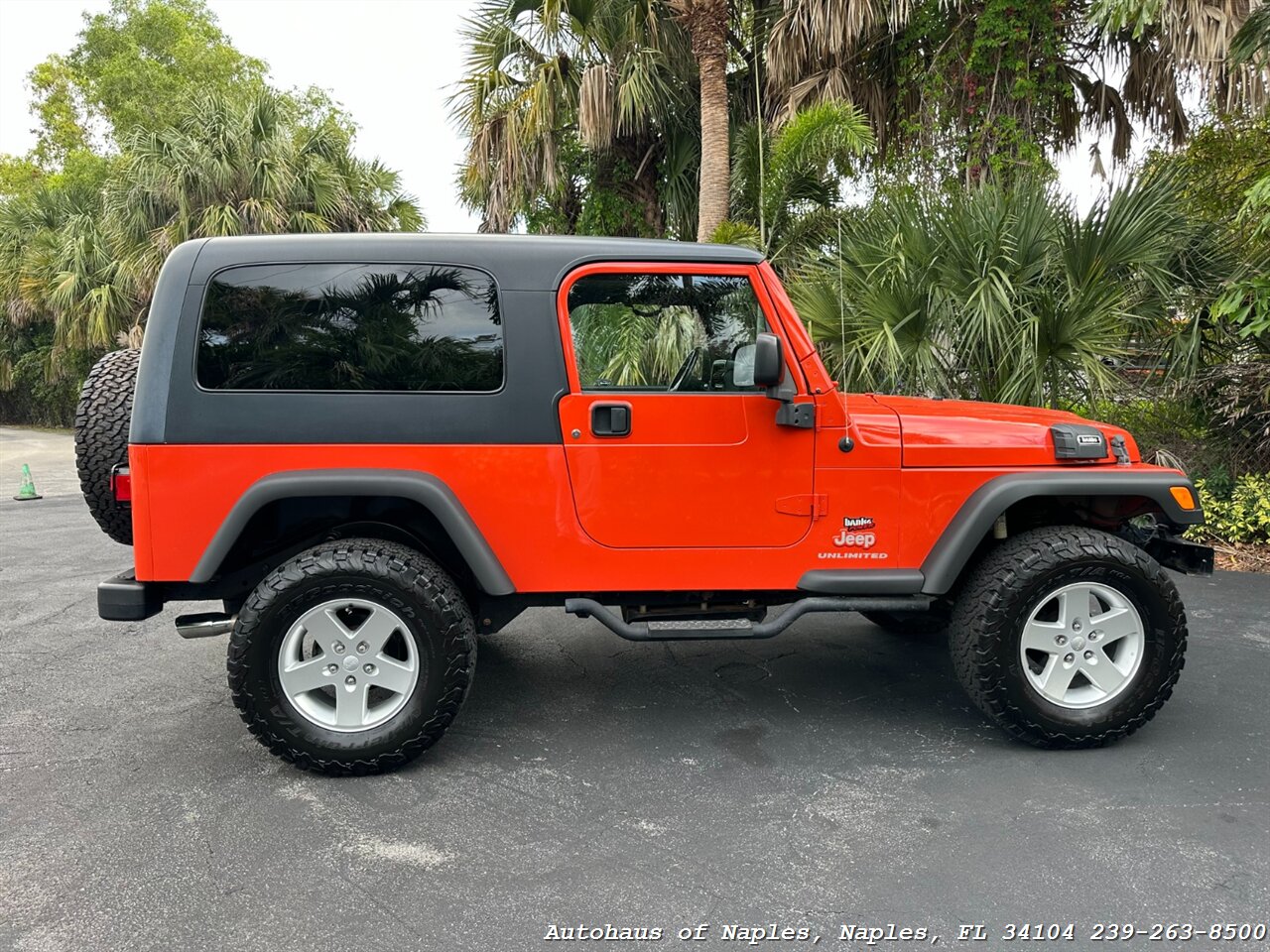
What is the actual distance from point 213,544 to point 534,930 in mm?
1804

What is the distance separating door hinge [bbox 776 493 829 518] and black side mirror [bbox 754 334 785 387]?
49 cm

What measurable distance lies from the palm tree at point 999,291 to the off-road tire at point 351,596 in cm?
363

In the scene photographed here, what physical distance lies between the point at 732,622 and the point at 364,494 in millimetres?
1513

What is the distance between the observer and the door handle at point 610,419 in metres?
3.34

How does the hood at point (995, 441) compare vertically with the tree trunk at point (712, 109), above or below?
below

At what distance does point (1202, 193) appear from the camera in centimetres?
750

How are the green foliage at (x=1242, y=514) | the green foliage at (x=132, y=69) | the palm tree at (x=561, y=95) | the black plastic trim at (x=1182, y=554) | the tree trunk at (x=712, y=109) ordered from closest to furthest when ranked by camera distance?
the black plastic trim at (x=1182, y=554) → the green foliage at (x=1242, y=514) → the tree trunk at (x=712, y=109) → the palm tree at (x=561, y=95) → the green foliage at (x=132, y=69)

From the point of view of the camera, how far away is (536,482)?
336 cm

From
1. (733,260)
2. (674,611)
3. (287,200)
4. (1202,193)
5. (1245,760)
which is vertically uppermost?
(287,200)

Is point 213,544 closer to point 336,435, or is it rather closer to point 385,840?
point 336,435

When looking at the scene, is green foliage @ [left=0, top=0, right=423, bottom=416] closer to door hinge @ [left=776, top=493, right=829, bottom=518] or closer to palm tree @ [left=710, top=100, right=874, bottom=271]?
palm tree @ [left=710, top=100, right=874, bottom=271]

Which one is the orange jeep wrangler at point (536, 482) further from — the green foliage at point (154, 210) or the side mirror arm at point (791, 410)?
the green foliage at point (154, 210)

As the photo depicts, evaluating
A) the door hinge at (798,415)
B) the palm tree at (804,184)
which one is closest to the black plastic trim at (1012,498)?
the door hinge at (798,415)

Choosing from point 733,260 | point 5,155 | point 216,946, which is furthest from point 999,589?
point 5,155
